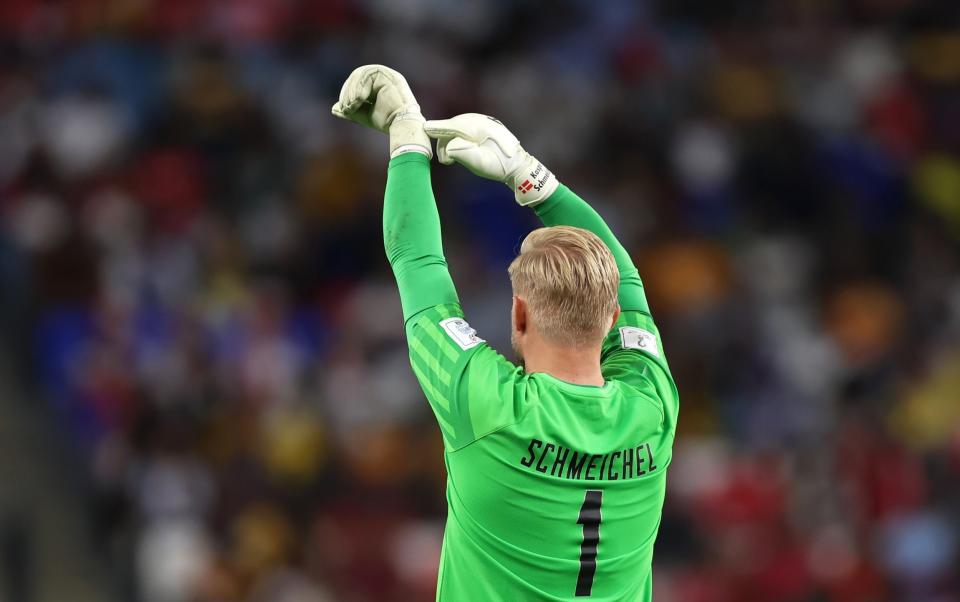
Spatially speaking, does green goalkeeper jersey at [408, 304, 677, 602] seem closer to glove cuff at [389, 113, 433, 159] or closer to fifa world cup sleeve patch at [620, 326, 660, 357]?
fifa world cup sleeve patch at [620, 326, 660, 357]

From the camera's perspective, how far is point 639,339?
282cm

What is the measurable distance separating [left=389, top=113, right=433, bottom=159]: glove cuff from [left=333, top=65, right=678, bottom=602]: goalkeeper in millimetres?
63

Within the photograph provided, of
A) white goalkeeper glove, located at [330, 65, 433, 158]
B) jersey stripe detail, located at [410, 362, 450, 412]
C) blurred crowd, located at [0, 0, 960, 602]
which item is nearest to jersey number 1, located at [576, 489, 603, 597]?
jersey stripe detail, located at [410, 362, 450, 412]

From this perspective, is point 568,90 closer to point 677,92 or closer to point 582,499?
point 677,92

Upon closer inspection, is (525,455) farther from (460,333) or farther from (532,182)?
(532,182)

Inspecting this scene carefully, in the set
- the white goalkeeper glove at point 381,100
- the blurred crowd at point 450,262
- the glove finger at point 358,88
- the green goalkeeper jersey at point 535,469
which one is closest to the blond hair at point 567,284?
the green goalkeeper jersey at point 535,469

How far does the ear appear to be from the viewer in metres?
2.57

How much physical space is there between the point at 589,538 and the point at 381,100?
1051 mm

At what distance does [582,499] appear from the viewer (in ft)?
8.50

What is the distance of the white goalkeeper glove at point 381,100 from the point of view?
289cm

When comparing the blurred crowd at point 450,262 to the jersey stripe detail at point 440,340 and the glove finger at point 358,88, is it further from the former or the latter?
the jersey stripe detail at point 440,340

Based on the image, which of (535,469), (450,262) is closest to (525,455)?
(535,469)

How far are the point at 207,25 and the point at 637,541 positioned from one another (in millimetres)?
7961

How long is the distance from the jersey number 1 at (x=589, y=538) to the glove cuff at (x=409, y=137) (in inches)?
31.1
